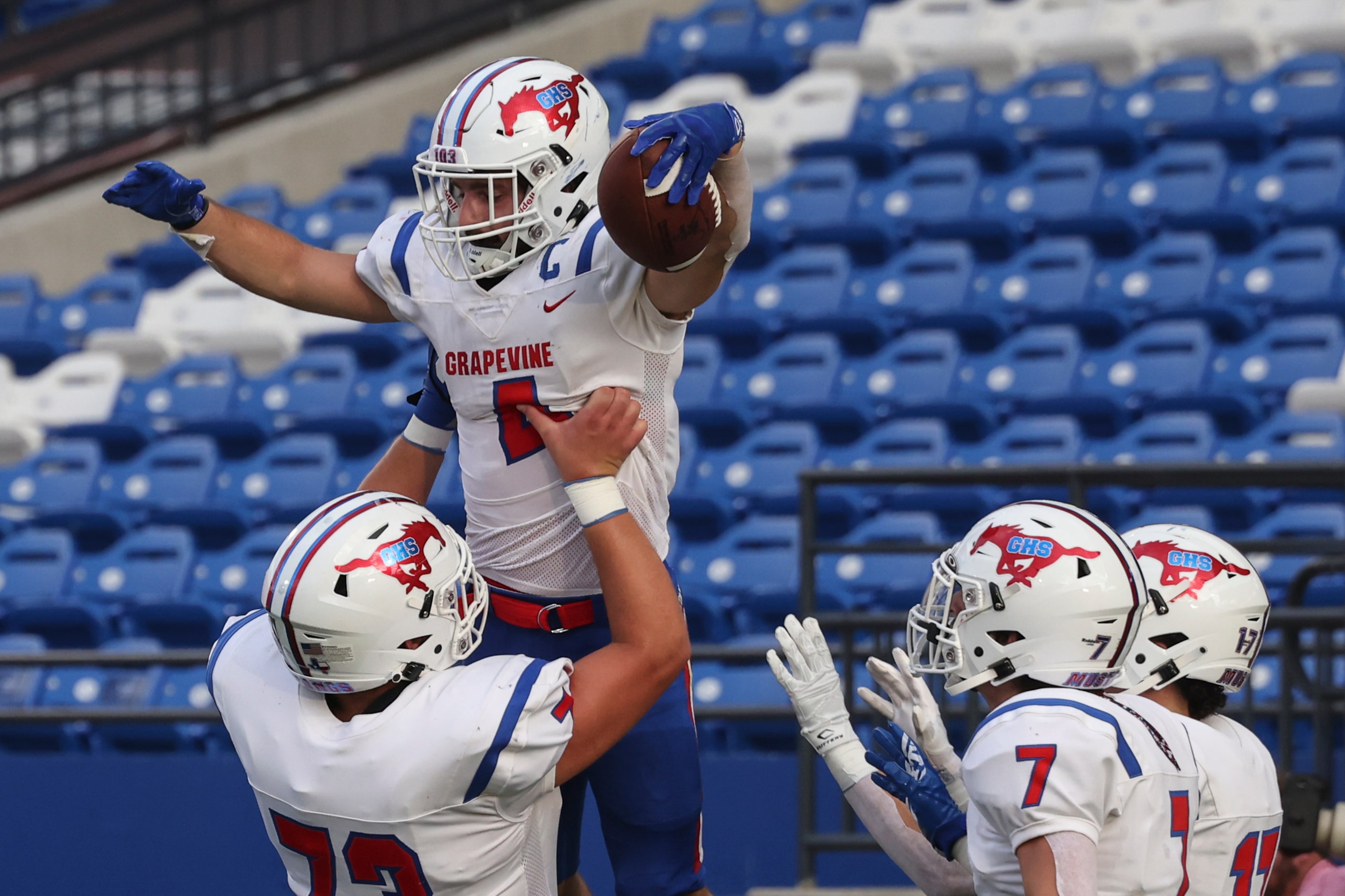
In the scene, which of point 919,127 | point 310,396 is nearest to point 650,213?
point 310,396

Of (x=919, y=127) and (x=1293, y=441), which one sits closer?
(x=1293, y=441)

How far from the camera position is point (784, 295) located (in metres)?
8.50

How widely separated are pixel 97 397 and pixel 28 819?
3.51 m

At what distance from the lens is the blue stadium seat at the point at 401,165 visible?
34.4 ft

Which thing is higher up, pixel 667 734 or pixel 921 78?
pixel 921 78

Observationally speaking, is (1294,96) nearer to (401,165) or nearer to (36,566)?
(401,165)

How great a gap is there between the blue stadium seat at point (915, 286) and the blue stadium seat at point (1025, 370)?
38 cm

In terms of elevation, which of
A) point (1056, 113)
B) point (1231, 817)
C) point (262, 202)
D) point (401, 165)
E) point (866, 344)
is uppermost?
point (401, 165)

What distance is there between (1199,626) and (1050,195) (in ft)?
20.1

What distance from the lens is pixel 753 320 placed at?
27.0 ft

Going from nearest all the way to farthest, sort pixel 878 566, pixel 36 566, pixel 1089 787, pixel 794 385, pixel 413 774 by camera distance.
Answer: pixel 1089 787 < pixel 413 774 < pixel 878 566 < pixel 36 566 < pixel 794 385

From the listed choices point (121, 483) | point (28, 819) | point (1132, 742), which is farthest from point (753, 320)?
point (1132, 742)

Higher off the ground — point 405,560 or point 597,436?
point 597,436

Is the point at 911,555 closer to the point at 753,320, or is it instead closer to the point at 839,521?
the point at 839,521
